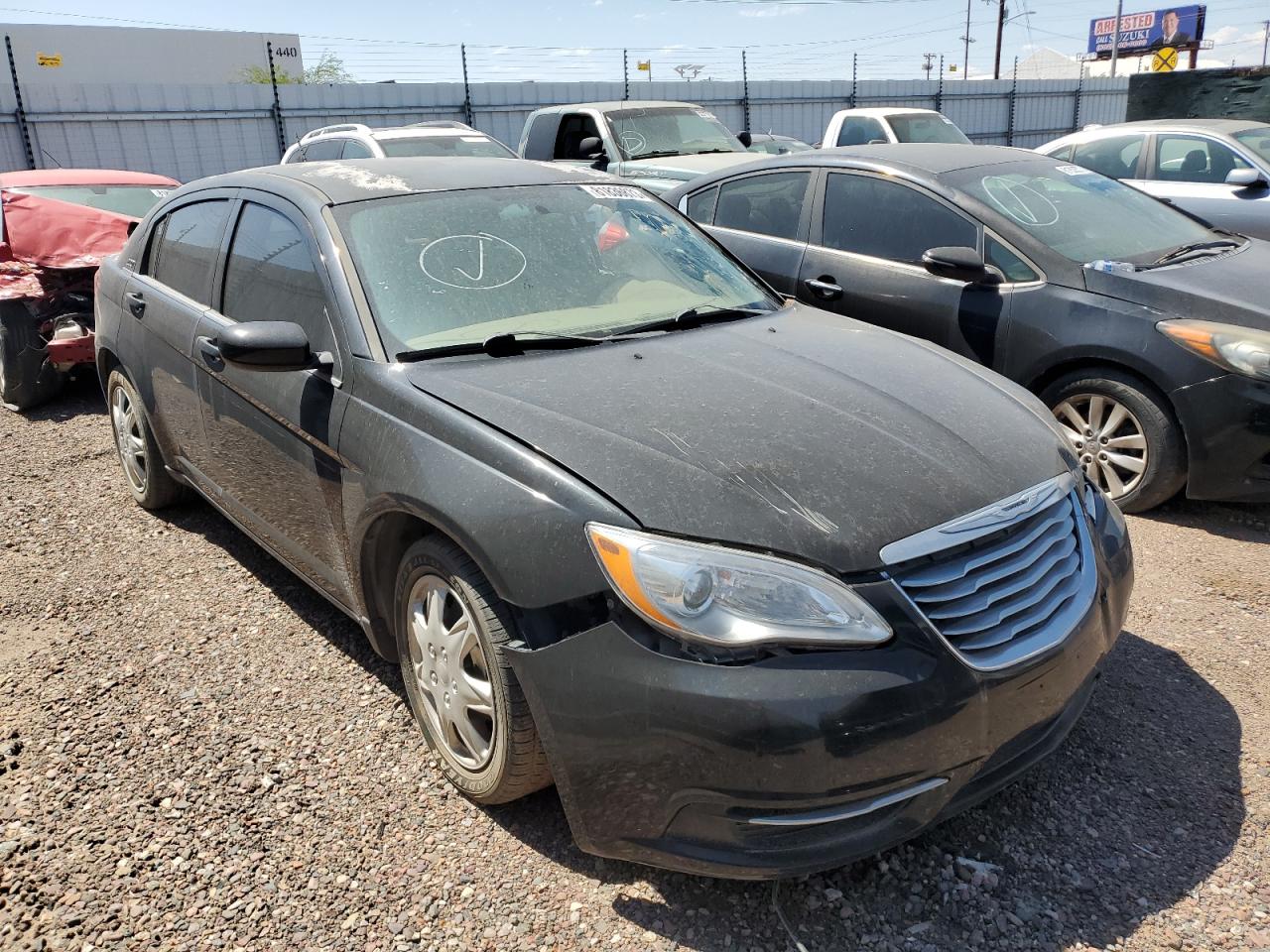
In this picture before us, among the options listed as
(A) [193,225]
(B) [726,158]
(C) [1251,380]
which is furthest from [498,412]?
(B) [726,158]

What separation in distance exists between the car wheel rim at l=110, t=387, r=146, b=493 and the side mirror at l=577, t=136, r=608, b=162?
6640mm

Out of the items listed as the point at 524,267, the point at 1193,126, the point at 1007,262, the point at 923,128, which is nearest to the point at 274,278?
the point at 524,267

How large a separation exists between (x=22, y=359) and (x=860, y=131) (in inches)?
408

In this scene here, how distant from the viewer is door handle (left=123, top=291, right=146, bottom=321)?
14.2ft

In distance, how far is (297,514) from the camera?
3.29m

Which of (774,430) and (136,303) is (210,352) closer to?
(136,303)

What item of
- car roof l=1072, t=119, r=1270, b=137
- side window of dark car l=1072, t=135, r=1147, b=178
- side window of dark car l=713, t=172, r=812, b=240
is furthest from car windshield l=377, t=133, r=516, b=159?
car roof l=1072, t=119, r=1270, b=137

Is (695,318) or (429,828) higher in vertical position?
(695,318)

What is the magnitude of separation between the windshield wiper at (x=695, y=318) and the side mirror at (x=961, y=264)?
5.24 feet

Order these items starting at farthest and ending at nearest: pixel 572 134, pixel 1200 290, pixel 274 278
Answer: pixel 572 134, pixel 1200 290, pixel 274 278

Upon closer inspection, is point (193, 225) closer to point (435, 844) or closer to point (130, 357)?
point (130, 357)

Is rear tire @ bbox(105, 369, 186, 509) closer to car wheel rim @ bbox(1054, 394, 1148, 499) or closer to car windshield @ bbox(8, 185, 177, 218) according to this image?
car windshield @ bbox(8, 185, 177, 218)

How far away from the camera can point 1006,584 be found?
7.63 feet

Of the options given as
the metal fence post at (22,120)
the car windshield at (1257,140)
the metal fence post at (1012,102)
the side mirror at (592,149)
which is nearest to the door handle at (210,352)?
the side mirror at (592,149)
